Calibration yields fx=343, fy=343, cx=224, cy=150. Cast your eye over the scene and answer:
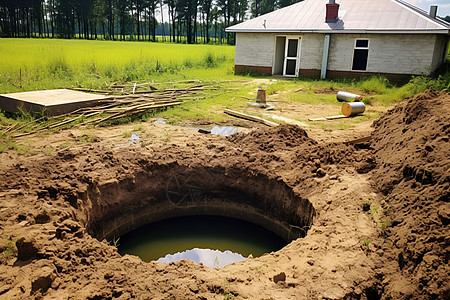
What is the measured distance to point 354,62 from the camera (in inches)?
726

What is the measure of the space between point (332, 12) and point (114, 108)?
513 inches

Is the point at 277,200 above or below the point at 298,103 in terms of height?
below

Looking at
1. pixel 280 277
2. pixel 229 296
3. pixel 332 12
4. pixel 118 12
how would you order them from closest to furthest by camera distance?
pixel 229 296 → pixel 280 277 → pixel 332 12 → pixel 118 12

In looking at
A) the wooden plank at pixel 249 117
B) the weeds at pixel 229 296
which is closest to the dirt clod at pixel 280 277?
the weeds at pixel 229 296

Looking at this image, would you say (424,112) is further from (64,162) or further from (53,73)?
(53,73)

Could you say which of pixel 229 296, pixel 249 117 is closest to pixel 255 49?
pixel 249 117

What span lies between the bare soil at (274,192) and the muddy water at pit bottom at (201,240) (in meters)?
0.83

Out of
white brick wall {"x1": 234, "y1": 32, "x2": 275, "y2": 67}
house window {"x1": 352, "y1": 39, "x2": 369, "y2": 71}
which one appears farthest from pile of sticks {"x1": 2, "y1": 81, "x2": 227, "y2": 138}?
house window {"x1": 352, "y1": 39, "x2": 369, "y2": 71}

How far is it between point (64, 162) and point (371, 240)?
480 centimetres

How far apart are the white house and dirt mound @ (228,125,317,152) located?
1122 centimetres

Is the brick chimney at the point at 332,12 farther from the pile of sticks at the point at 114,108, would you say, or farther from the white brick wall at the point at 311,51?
the pile of sticks at the point at 114,108

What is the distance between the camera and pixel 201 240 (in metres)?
6.29

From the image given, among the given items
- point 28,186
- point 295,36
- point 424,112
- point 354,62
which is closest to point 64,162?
point 28,186

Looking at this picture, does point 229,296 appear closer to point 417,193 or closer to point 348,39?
point 417,193
